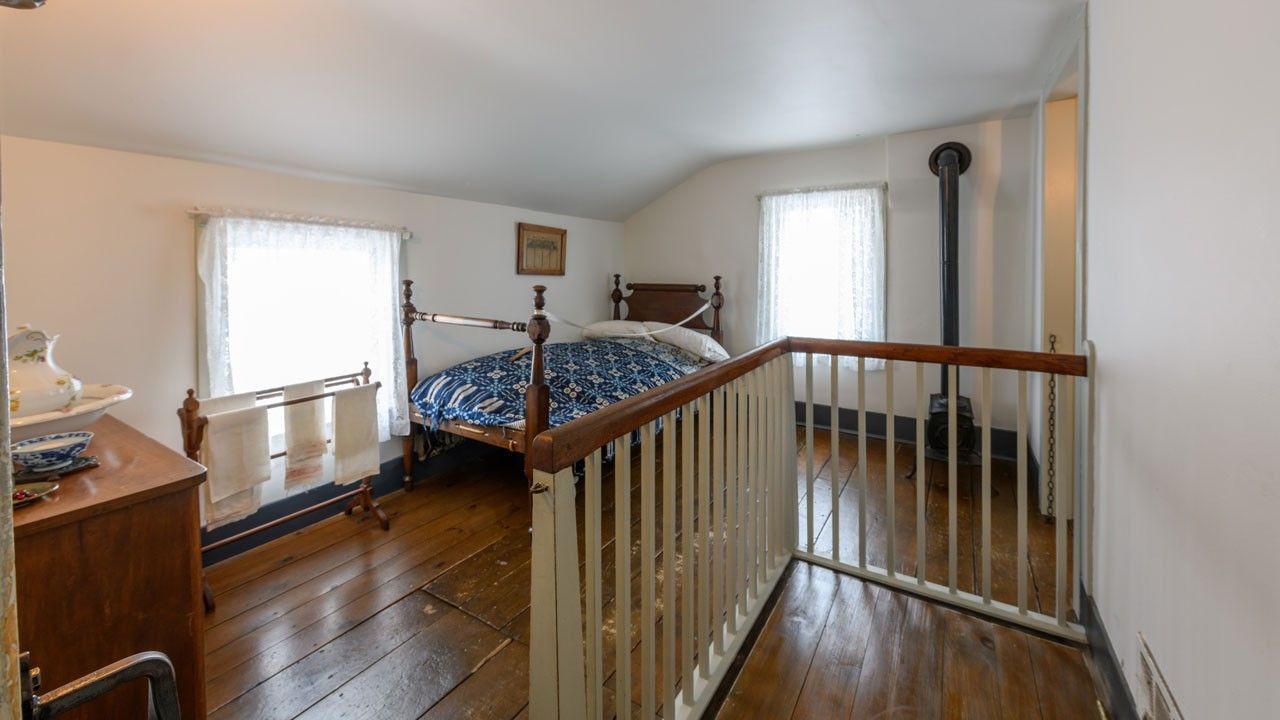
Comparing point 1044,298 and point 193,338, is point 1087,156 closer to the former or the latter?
point 1044,298

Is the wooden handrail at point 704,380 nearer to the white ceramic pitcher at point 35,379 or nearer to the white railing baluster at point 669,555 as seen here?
the white railing baluster at point 669,555

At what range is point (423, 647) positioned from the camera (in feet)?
6.00

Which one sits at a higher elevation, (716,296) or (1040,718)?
(716,296)

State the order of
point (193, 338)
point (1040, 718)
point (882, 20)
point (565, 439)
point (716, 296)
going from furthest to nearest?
point (716, 296)
point (193, 338)
point (882, 20)
point (1040, 718)
point (565, 439)

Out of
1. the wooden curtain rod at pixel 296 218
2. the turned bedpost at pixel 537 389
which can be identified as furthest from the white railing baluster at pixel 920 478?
the wooden curtain rod at pixel 296 218

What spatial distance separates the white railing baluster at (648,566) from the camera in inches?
47.4

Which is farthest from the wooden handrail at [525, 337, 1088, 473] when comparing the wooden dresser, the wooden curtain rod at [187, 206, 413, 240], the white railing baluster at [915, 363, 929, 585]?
the wooden curtain rod at [187, 206, 413, 240]

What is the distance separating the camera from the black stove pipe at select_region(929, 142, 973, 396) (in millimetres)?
3326

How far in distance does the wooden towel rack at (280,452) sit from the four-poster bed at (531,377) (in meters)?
0.35

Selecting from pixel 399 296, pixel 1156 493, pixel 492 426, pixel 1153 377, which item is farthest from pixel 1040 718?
pixel 399 296

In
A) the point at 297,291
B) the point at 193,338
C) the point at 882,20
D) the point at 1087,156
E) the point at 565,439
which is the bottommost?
the point at 565,439

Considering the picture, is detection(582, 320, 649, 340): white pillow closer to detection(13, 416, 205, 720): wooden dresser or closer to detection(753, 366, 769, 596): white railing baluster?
detection(753, 366, 769, 596): white railing baluster

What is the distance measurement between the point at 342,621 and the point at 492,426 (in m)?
1.07

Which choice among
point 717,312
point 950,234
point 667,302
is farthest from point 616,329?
point 950,234
